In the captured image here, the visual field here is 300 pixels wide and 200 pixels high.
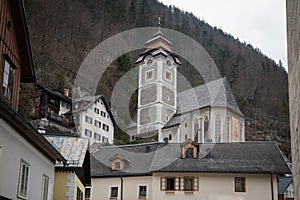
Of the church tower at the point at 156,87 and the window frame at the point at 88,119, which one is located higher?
the church tower at the point at 156,87

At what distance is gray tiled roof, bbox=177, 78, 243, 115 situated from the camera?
64.8 metres

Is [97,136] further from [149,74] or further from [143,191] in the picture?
[143,191]

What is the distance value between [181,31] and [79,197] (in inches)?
5059

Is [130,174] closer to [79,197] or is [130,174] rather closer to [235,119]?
[79,197]

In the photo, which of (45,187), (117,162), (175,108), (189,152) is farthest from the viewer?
(175,108)

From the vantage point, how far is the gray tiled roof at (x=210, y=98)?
64812mm

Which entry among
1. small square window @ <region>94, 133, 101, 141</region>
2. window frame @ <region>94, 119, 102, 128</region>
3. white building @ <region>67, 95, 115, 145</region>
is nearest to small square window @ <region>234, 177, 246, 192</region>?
white building @ <region>67, 95, 115, 145</region>

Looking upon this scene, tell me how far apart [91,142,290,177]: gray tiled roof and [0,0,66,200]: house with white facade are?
17.5 m

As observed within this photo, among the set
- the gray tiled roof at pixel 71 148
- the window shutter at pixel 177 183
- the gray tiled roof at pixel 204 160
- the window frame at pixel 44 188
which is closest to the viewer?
the window frame at pixel 44 188

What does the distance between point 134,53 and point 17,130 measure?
315 ft

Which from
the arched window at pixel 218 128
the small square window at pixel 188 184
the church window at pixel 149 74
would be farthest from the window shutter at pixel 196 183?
the church window at pixel 149 74

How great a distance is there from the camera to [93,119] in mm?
62688

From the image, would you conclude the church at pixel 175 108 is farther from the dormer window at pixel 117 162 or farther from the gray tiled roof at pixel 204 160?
the dormer window at pixel 117 162

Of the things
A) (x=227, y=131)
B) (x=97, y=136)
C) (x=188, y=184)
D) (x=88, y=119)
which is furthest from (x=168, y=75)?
(x=188, y=184)
